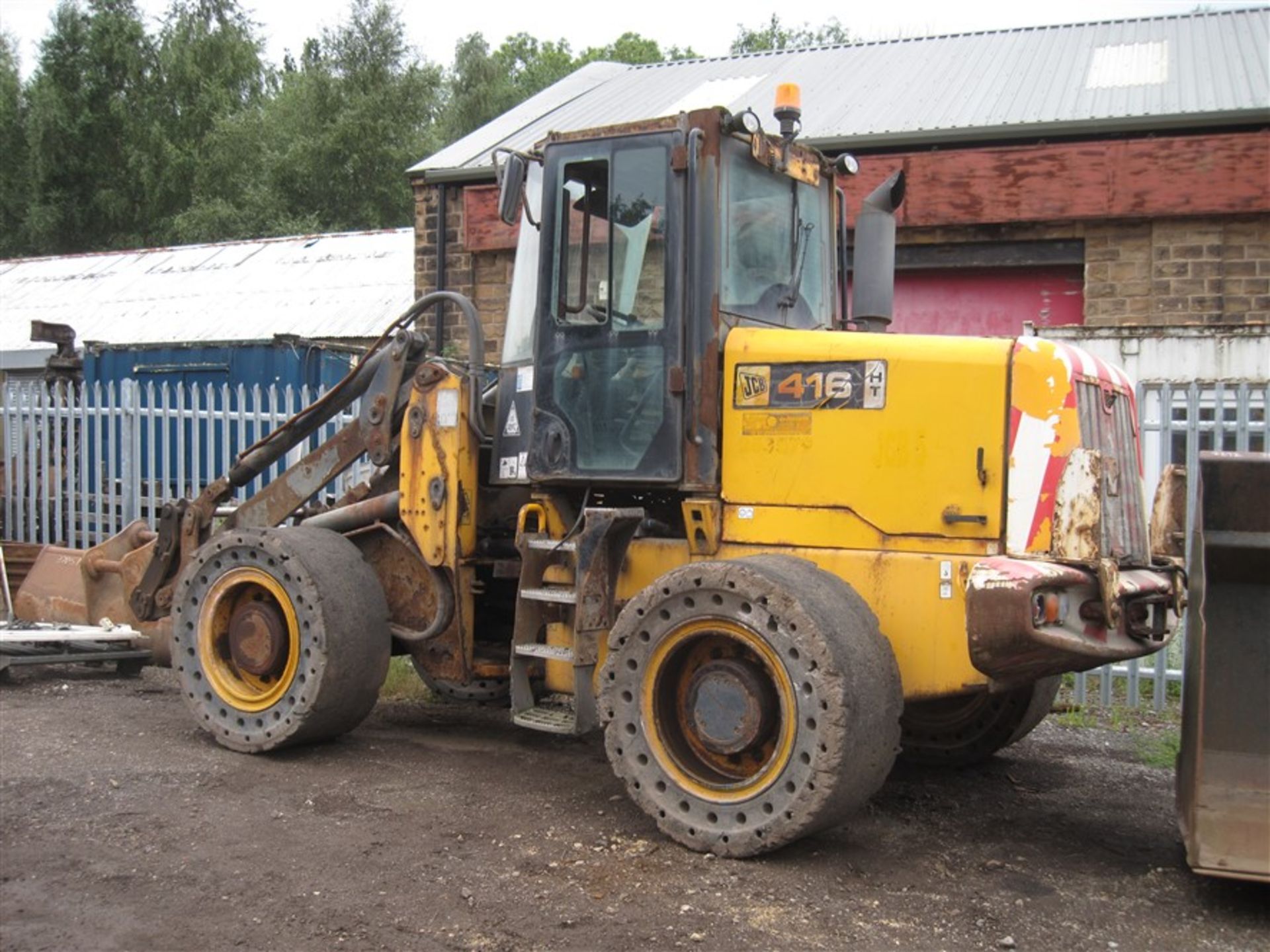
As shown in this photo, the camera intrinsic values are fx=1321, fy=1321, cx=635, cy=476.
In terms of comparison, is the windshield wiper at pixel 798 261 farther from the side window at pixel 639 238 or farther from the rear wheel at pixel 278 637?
the rear wheel at pixel 278 637

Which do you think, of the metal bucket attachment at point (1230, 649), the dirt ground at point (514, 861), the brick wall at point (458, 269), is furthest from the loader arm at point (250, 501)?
the brick wall at point (458, 269)

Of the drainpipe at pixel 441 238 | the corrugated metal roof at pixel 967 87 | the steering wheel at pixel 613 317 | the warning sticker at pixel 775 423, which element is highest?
the corrugated metal roof at pixel 967 87

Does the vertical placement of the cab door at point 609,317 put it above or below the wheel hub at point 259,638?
above

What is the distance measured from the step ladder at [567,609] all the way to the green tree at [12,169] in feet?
122

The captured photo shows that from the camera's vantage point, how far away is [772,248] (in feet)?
18.9

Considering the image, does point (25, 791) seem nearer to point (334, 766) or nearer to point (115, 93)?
point (334, 766)

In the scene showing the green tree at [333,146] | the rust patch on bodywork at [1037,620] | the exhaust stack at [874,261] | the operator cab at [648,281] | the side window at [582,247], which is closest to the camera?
the rust patch on bodywork at [1037,620]

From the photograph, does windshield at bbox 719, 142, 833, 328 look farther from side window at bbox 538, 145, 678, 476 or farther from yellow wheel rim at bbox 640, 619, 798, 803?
yellow wheel rim at bbox 640, 619, 798, 803

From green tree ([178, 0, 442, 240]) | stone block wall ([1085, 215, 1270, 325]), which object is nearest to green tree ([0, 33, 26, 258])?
green tree ([178, 0, 442, 240])

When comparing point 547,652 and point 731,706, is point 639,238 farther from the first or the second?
point 731,706

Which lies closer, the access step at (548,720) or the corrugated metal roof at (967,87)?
the access step at (548,720)

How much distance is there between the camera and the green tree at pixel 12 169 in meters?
37.9

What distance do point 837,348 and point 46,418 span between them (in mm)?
9390

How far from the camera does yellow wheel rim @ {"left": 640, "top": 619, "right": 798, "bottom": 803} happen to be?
4.78 metres
